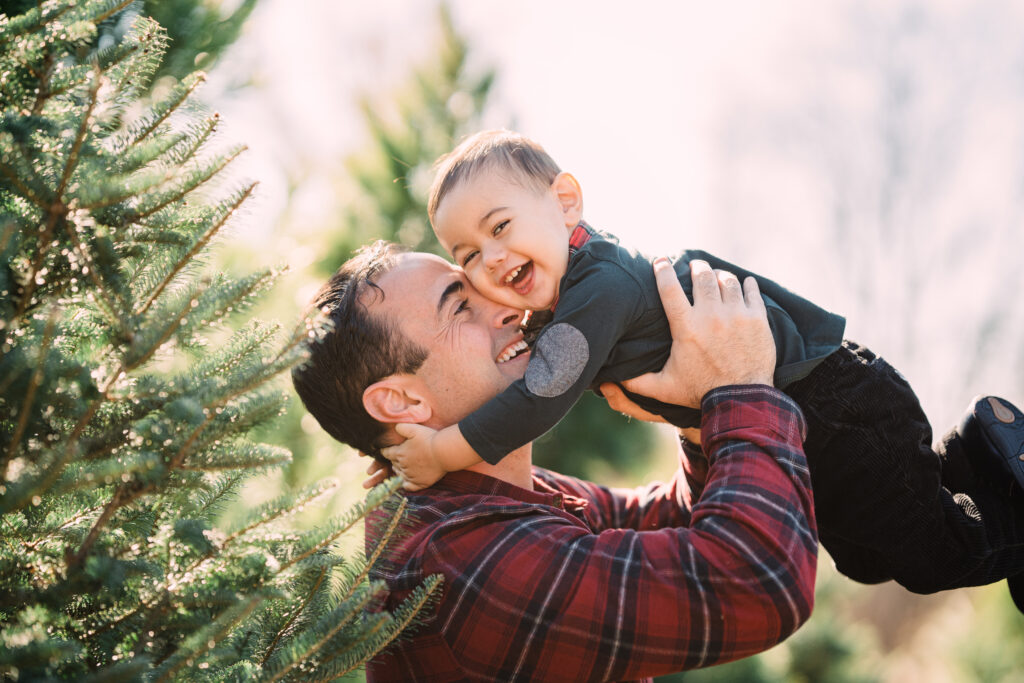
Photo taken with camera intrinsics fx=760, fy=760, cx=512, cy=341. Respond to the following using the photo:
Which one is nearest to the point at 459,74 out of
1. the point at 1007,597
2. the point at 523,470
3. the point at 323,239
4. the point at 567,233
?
the point at 323,239

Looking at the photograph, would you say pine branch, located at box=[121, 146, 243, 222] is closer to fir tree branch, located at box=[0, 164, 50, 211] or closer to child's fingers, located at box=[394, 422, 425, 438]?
fir tree branch, located at box=[0, 164, 50, 211]

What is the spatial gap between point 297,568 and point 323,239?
153 inches

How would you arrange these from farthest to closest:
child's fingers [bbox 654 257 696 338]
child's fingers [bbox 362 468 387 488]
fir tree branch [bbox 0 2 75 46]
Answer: child's fingers [bbox 362 468 387 488] → child's fingers [bbox 654 257 696 338] → fir tree branch [bbox 0 2 75 46]

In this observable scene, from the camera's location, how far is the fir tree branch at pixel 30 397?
1023 millimetres

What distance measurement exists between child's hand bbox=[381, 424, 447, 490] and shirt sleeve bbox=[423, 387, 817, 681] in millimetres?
296

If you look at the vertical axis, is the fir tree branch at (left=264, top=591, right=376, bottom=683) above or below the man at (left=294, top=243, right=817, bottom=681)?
below

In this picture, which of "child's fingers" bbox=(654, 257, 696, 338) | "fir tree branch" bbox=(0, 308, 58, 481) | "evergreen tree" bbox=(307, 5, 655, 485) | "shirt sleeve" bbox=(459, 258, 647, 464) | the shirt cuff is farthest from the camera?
"evergreen tree" bbox=(307, 5, 655, 485)

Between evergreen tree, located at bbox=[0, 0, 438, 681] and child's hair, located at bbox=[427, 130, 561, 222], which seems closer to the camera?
evergreen tree, located at bbox=[0, 0, 438, 681]

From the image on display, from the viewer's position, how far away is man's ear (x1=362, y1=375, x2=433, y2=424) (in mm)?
1975

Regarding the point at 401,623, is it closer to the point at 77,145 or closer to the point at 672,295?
the point at 77,145

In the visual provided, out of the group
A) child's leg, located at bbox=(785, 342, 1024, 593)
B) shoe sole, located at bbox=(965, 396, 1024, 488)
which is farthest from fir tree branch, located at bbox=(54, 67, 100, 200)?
shoe sole, located at bbox=(965, 396, 1024, 488)

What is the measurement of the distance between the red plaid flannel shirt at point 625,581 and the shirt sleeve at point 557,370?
184 mm

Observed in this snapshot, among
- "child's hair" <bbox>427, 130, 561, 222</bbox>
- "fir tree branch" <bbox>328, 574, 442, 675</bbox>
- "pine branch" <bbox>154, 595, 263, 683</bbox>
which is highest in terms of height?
"child's hair" <bbox>427, 130, 561, 222</bbox>

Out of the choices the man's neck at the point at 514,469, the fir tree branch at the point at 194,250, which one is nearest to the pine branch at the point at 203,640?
the fir tree branch at the point at 194,250
